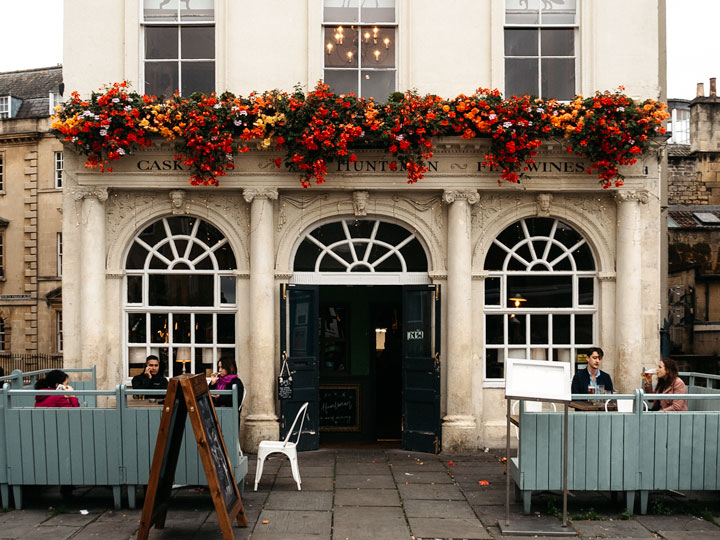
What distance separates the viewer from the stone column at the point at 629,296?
1141 cm

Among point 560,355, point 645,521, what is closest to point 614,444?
point 645,521

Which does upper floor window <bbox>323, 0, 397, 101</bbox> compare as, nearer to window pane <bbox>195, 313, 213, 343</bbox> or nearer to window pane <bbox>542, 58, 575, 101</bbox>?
window pane <bbox>542, 58, 575, 101</bbox>

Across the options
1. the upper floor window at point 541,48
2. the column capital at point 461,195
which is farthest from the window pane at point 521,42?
the column capital at point 461,195

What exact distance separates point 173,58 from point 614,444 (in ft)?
28.1

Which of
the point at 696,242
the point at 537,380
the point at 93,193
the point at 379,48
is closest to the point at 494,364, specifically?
the point at 537,380

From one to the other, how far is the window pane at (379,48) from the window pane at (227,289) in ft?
13.1

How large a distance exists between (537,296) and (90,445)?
6.94m

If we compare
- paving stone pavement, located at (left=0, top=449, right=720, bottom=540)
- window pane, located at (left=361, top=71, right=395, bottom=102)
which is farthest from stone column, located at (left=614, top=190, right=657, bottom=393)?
window pane, located at (left=361, top=71, right=395, bottom=102)

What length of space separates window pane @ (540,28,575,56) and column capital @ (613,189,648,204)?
7.79 ft

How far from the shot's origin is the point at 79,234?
11617mm

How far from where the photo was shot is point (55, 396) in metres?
8.68

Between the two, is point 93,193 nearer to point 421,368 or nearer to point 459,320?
point 421,368

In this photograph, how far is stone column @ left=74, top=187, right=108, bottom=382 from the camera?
11406 mm

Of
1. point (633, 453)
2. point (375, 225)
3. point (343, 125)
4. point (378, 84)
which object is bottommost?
point (633, 453)
